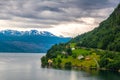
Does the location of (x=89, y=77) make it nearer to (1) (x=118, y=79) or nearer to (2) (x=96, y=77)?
(2) (x=96, y=77)

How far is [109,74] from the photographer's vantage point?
18638 cm

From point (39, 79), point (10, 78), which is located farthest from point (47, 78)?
point (10, 78)

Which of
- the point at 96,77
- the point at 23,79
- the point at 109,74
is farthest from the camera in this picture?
the point at 109,74

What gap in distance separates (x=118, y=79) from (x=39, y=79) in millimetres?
38713

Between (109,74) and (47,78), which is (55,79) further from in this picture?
(109,74)

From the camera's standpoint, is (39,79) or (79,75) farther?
(79,75)

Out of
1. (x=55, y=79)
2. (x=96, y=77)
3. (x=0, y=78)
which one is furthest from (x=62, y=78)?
(x=0, y=78)

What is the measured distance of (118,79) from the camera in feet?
541

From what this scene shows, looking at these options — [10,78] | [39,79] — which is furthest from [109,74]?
[10,78]

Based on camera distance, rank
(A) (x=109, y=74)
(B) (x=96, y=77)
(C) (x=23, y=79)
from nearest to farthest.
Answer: (C) (x=23, y=79) → (B) (x=96, y=77) → (A) (x=109, y=74)

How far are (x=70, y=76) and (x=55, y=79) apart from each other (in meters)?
17.0

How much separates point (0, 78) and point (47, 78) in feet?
76.2

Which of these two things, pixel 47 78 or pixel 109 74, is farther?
pixel 109 74

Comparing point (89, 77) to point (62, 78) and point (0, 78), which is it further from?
point (0, 78)
